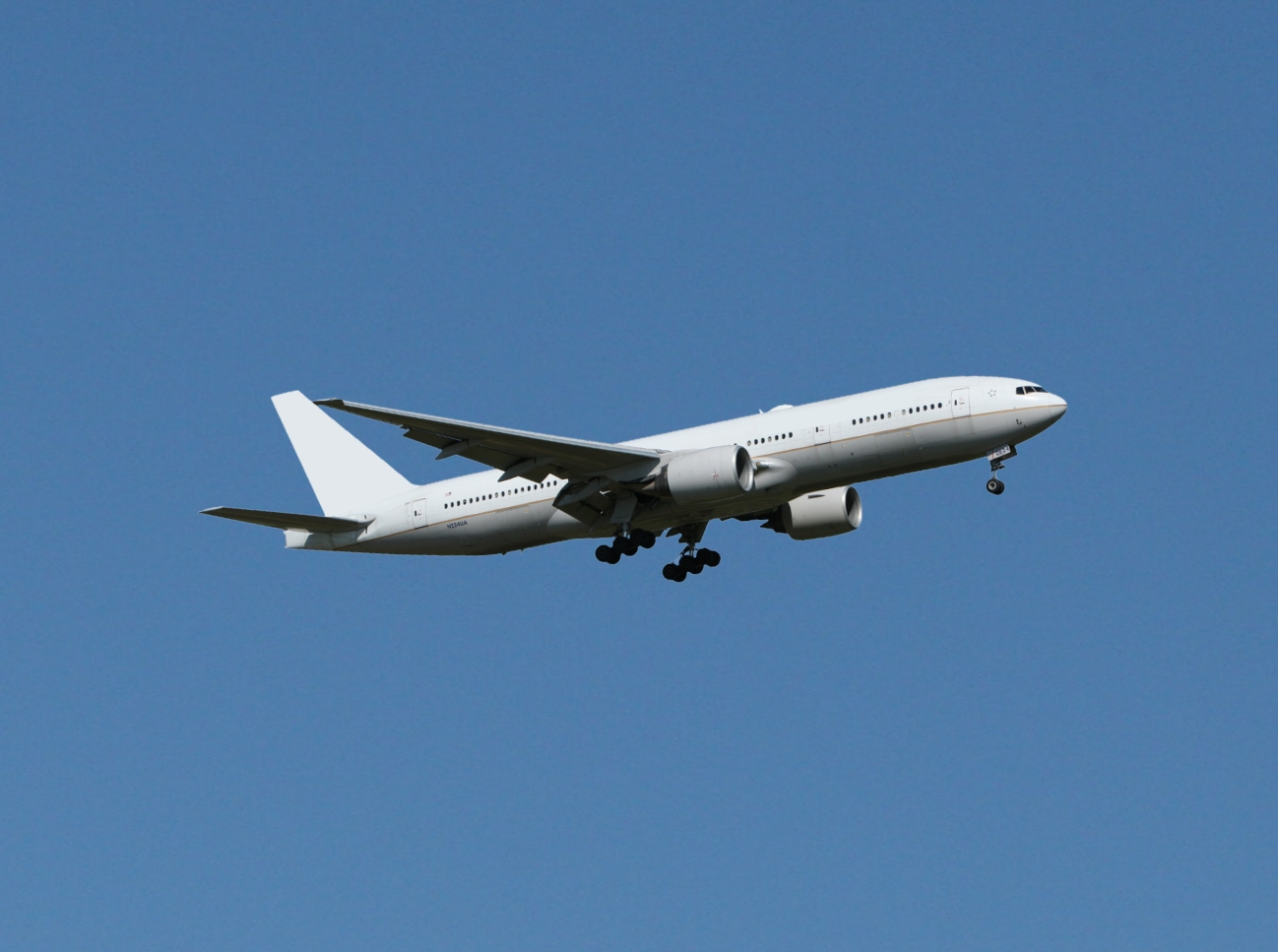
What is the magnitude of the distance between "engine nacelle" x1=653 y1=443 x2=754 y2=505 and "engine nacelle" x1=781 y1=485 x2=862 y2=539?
5134 mm

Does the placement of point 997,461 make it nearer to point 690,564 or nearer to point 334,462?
point 690,564

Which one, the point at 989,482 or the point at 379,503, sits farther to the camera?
the point at 379,503

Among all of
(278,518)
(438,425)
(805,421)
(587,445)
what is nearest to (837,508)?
(805,421)

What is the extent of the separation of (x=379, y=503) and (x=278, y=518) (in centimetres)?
321

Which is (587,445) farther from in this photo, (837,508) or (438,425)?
(837,508)

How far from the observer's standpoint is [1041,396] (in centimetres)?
3925

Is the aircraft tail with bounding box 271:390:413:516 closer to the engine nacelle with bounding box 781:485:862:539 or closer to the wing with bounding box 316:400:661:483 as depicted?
the wing with bounding box 316:400:661:483

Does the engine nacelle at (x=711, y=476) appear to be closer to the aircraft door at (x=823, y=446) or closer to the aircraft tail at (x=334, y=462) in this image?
the aircraft door at (x=823, y=446)

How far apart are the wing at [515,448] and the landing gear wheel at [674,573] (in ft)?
19.1

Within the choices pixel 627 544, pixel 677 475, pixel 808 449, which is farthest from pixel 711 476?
pixel 627 544

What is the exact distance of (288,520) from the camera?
44844mm

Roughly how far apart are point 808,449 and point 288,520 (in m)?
14.4

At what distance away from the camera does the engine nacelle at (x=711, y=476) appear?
40.0 m

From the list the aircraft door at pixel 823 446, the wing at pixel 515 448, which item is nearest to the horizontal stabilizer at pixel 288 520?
the wing at pixel 515 448
